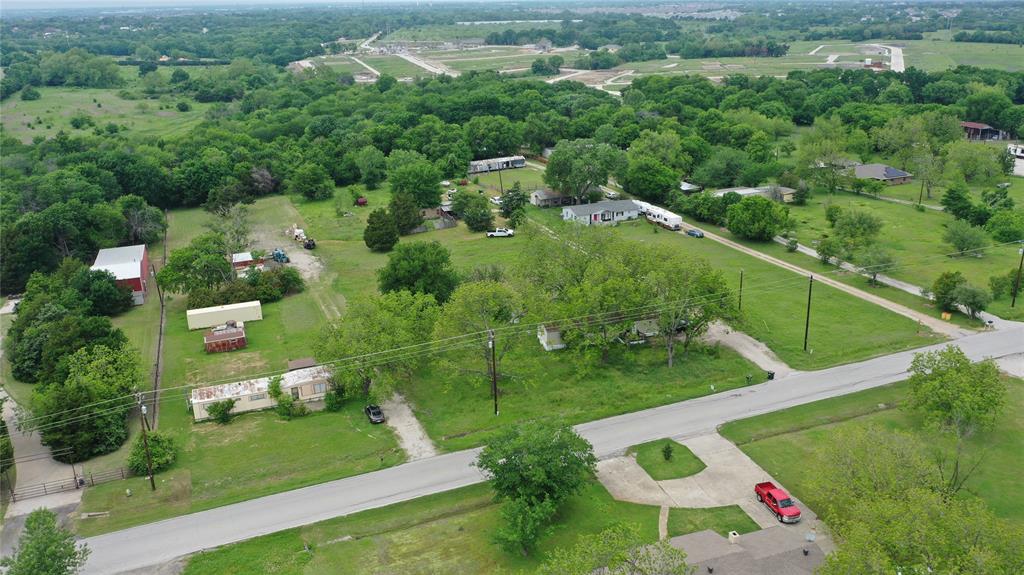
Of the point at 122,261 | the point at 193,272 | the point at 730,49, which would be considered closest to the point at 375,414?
the point at 193,272

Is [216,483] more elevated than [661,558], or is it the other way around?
[661,558]

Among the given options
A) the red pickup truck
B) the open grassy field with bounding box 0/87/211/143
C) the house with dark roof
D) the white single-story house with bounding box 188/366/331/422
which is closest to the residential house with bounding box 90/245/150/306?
the white single-story house with bounding box 188/366/331/422

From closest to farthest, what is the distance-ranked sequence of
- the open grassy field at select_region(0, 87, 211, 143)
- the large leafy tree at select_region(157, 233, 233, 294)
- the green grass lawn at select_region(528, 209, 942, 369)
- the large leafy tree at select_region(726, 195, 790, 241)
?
the green grass lawn at select_region(528, 209, 942, 369), the large leafy tree at select_region(157, 233, 233, 294), the large leafy tree at select_region(726, 195, 790, 241), the open grassy field at select_region(0, 87, 211, 143)

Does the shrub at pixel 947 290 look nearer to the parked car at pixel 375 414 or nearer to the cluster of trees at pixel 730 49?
the parked car at pixel 375 414

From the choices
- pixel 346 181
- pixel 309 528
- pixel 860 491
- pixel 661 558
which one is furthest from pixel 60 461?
pixel 346 181

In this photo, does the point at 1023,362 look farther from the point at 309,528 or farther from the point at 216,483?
the point at 216,483

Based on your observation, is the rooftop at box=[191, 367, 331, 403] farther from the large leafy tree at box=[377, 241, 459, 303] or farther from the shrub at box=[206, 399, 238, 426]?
Result: the large leafy tree at box=[377, 241, 459, 303]

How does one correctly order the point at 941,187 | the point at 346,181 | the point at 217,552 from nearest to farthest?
the point at 217,552 < the point at 941,187 < the point at 346,181
